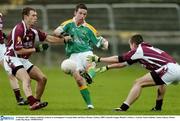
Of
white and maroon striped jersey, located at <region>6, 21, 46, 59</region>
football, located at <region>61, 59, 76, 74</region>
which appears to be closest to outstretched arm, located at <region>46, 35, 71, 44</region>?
white and maroon striped jersey, located at <region>6, 21, 46, 59</region>

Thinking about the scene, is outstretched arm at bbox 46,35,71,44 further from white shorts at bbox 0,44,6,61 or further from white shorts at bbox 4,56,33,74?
white shorts at bbox 0,44,6,61

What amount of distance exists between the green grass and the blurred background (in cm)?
280

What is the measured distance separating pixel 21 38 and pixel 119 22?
16662mm

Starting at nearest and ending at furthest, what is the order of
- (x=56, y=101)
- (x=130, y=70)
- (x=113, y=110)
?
(x=113, y=110) → (x=56, y=101) → (x=130, y=70)

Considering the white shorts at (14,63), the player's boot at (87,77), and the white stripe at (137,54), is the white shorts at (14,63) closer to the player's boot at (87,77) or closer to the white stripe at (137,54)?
the player's boot at (87,77)

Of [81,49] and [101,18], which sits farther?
[101,18]

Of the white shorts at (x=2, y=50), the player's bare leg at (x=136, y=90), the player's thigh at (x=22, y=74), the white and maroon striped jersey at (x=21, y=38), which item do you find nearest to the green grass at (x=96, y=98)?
the player's bare leg at (x=136, y=90)

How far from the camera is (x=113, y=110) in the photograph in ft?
51.8

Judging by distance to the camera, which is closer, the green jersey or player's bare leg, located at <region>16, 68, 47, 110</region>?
player's bare leg, located at <region>16, 68, 47, 110</region>

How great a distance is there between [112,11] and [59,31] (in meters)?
15.9

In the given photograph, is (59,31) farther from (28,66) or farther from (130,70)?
(130,70)

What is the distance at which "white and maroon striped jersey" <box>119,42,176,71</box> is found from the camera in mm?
15523

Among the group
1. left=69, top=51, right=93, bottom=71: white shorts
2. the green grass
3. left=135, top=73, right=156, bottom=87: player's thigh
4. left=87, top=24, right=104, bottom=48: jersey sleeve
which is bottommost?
the green grass

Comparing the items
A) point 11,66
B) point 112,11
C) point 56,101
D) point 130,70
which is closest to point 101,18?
point 112,11
